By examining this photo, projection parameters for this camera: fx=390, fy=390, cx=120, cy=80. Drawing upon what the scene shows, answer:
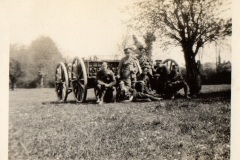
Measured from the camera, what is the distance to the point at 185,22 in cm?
393

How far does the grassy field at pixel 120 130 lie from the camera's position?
3.30 m

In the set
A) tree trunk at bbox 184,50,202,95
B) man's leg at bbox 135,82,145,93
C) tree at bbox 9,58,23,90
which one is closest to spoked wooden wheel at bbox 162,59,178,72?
tree trunk at bbox 184,50,202,95

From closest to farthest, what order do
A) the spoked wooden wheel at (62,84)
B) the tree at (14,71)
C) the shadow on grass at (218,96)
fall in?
1. the tree at (14,71)
2. the shadow on grass at (218,96)
3. the spoked wooden wheel at (62,84)

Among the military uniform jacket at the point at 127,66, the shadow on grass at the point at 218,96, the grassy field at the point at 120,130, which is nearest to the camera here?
the grassy field at the point at 120,130

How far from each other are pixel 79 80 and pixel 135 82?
2.25 ft

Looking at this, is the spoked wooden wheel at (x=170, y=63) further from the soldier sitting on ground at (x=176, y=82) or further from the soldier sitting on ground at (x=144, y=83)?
the soldier sitting on ground at (x=144, y=83)

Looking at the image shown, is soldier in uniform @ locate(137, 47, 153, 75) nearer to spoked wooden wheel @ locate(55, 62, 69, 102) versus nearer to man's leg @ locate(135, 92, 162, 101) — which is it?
man's leg @ locate(135, 92, 162, 101)

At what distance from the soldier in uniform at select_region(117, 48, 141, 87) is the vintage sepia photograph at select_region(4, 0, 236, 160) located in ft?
0.04

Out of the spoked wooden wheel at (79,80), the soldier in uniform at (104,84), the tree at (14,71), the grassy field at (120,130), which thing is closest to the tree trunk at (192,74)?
the grassy field at (120,130)

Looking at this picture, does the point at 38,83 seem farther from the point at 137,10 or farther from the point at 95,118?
the point at 137,10

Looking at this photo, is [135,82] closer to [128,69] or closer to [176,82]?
[128,69]

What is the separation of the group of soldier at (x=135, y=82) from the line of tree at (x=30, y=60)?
778 mm

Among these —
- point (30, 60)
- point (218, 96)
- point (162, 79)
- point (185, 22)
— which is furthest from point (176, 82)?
point (30, 60)

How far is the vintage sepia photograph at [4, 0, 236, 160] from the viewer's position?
11.1ft
